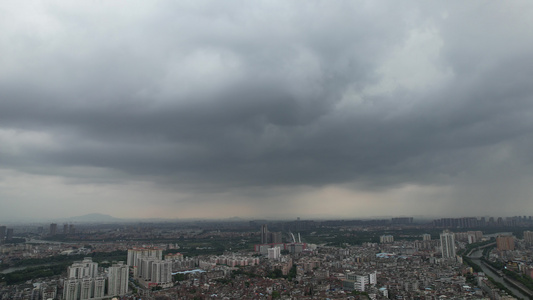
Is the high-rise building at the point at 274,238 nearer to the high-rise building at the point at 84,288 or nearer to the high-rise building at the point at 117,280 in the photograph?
the high-rise building at the point at 117,280

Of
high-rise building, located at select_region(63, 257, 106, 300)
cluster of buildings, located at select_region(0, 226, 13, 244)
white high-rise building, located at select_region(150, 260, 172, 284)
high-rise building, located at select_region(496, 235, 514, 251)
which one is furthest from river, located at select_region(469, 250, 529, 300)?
cluster of buildings, located at select_region(0, 226, 13, 244)

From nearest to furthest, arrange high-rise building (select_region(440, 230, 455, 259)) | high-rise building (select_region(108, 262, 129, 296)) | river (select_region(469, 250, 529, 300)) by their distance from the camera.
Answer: high-rise building (select_region(108, 262, 129, 296)) < river (select_region(469, 250, 529, 300)) < high-rise building (select_region(440, 230, 455, 259))

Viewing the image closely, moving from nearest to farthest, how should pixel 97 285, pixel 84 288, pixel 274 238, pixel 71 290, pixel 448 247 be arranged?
pixel 71 290 < pixel 84 288 < pixel 97 285 < pixel 448 247 < pixel 274 238

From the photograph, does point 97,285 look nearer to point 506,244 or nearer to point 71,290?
point 71,290

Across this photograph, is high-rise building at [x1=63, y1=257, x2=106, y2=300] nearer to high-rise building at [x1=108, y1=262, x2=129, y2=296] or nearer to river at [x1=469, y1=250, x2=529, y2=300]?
high-rise building at [x1=108, y1=262, x2=129, y2=296]

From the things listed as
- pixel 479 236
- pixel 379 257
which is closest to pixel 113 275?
pixel 379 257

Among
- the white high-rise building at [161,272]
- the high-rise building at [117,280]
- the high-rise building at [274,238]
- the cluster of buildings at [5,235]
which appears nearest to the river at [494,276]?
the white high-rise building at [161,272]

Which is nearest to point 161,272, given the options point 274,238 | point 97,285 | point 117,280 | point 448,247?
point 117,280

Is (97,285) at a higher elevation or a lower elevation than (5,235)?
higher
